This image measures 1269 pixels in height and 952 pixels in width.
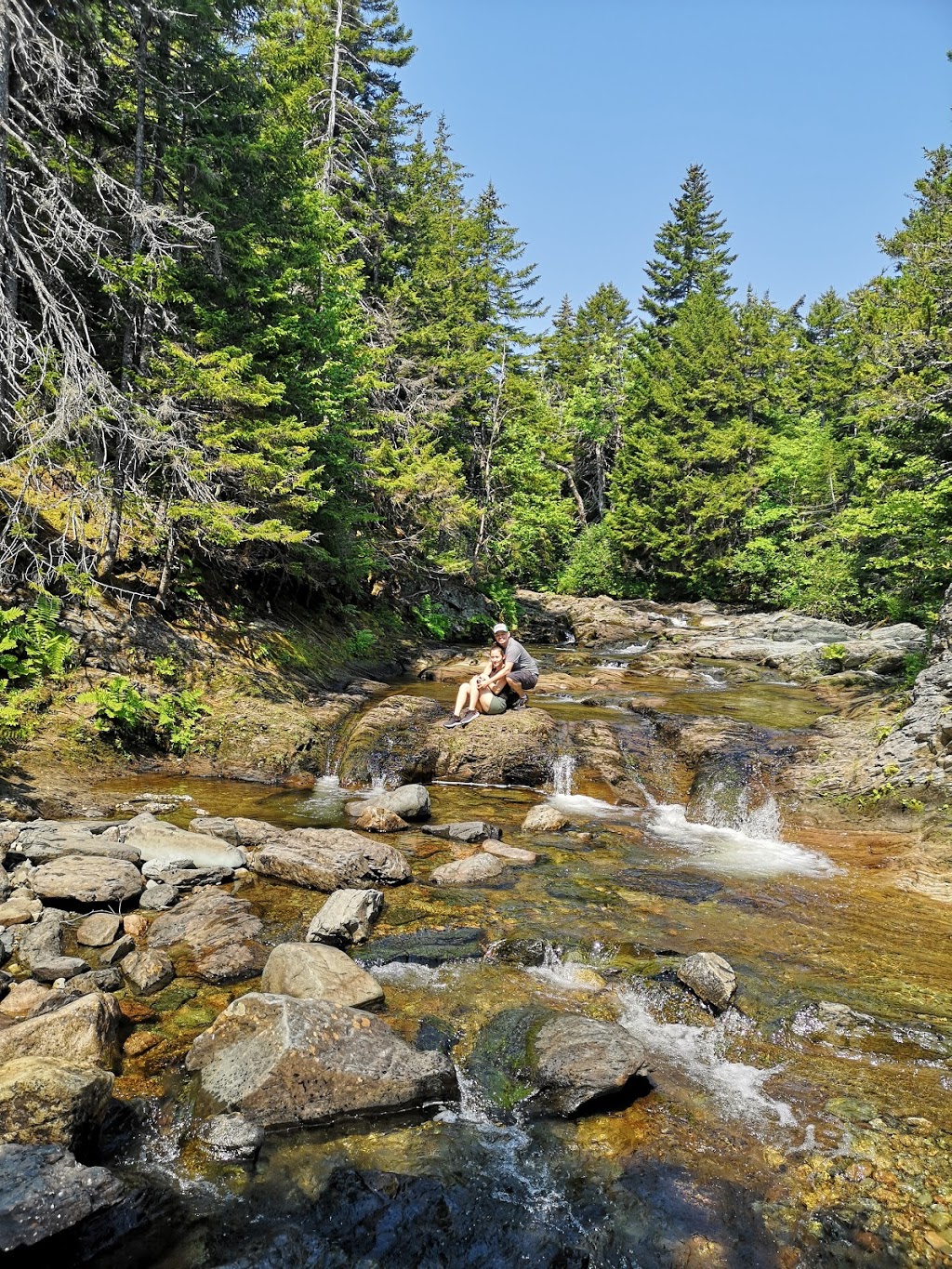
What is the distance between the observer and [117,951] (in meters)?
5.45

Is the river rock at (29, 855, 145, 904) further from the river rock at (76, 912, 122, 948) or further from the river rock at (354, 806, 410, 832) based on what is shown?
the river rock at (354, 806, 410, 832)

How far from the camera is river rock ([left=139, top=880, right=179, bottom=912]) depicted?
6.28 meters

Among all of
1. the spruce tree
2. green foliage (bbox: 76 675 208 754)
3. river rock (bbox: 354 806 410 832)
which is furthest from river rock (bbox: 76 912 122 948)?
the spruce tree

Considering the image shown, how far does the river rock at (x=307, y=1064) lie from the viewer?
3951mm

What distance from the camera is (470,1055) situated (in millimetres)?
4672

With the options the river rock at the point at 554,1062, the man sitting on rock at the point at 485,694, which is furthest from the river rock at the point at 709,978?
the man sitting on rock at the point at 485,694

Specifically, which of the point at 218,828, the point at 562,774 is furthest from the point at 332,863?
the point at 562,774

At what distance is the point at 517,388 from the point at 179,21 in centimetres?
2030

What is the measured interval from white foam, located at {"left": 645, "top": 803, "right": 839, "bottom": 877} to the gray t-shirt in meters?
3.40

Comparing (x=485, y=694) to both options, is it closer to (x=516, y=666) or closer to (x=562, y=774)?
(x=516, y=666)

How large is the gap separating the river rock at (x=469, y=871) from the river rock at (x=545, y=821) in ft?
5.06

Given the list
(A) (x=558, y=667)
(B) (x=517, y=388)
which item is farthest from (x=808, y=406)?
(A) (x=558, y=667)

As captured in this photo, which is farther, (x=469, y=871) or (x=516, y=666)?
(x=516, y=666)

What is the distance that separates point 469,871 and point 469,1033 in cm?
274
